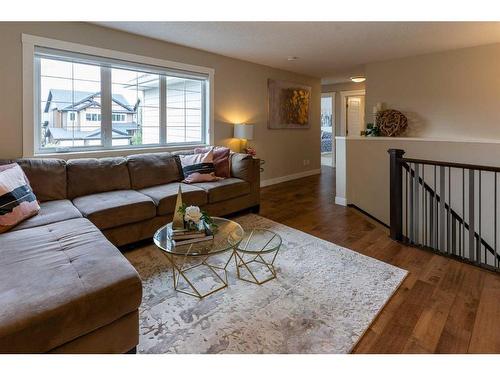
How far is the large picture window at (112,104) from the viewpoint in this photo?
3312mm

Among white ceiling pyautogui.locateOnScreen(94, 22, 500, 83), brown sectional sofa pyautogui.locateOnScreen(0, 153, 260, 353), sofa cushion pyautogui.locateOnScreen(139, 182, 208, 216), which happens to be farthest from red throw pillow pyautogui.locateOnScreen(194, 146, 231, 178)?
white ceiling pyautogui.locateOnScreen(94, 22, 500, 83)

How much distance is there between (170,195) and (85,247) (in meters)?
1.32

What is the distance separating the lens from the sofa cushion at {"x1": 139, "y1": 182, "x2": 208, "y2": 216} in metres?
3.01

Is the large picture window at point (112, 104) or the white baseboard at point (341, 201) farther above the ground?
the large picture window at point (112, 104)

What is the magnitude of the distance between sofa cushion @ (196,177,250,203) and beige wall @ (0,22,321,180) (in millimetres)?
1393

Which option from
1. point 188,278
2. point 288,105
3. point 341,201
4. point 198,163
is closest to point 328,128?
point 288,105

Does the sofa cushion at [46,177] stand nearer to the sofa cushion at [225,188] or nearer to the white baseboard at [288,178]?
the sofa cushion at [225,188]

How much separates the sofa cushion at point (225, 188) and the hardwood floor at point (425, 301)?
0.69m

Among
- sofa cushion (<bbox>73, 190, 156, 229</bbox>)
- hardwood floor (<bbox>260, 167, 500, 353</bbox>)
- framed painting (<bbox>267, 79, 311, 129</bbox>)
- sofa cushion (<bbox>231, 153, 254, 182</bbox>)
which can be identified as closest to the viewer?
hardwood floor (<bbox>260, 167, 500, 353</bbox>)

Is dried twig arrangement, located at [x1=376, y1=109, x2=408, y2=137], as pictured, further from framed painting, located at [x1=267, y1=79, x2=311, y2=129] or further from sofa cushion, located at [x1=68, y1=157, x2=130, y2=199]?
sofa cushion, located at [x1=68, y1=157, x2=130, y2=199]

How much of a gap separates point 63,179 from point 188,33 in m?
2.25

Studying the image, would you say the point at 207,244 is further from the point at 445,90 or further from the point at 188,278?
the point at 445,90

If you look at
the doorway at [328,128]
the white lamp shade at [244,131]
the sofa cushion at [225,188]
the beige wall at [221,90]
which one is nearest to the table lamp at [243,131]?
the white lamp shade at [244,131]
